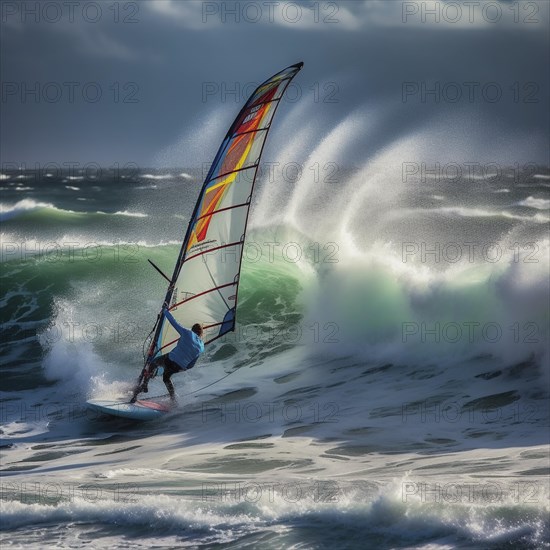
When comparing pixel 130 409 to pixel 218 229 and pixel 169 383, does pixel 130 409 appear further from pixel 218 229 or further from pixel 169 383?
pixel 218 229

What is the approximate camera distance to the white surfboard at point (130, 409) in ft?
32.5

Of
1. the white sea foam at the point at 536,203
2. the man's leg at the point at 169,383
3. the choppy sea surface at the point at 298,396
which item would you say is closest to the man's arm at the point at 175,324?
the man's leg at the point at 169,383

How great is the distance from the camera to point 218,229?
10031mm

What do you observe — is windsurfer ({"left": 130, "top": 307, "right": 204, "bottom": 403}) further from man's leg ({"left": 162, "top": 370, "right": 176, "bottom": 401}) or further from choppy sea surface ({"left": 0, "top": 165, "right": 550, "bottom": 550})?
choppy sea surface ({"left": 0, "top": 165, "right": 550, "bottom": 550})

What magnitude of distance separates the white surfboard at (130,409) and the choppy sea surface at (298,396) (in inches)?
4.3

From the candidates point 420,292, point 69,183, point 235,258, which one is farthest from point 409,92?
point 235,258

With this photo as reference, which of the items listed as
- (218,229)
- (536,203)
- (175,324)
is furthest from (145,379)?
(536,203)

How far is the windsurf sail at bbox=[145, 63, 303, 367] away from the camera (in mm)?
9852

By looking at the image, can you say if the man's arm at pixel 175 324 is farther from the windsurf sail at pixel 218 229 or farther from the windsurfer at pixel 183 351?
the windsurf sail at pixel 218 229

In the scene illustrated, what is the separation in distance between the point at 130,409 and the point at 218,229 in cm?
200

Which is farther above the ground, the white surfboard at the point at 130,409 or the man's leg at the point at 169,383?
the man's leg at the point at 169,383

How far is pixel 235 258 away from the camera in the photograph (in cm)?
1016

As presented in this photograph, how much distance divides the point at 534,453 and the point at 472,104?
3952cm

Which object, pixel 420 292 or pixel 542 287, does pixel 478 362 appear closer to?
pixel 542 287
